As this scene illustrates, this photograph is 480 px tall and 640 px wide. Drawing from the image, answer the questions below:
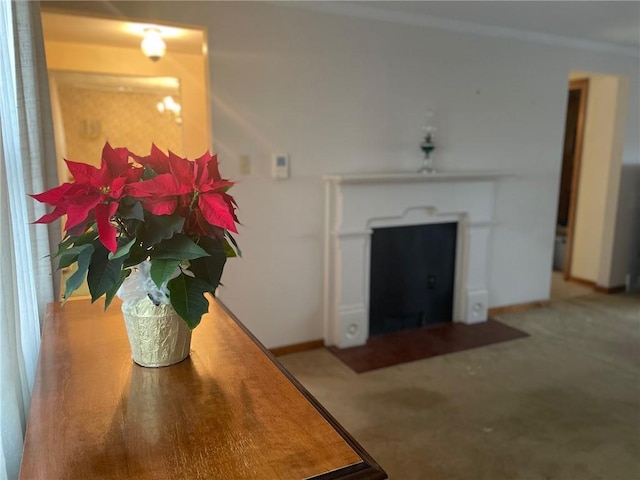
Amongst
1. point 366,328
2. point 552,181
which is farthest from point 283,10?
point 552,181

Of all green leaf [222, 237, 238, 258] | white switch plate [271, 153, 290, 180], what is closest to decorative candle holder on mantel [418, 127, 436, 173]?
white switch plate [271, 153, 290, 180]

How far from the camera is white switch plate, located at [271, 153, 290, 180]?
308 centimetres

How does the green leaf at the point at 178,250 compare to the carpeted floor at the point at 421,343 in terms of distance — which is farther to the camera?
the carpeted floor at the point at 421,343

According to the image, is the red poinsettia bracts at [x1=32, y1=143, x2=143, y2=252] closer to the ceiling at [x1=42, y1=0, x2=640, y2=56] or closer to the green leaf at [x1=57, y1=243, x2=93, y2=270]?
the green leaf at [x1=57, y1=243, x2=93, y2=270]

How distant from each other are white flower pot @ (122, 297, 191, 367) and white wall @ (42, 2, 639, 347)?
194cm

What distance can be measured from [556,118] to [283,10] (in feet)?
8.20

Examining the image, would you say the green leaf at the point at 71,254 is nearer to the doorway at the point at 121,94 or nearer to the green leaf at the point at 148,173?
the green leaf at the point at 148,173

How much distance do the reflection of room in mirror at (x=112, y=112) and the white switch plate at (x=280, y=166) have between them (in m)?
1.78

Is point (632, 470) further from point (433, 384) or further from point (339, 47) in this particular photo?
point (339, 47)

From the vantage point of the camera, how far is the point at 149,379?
1.09 meters

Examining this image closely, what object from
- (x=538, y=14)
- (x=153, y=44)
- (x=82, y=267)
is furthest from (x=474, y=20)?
(x=82, y=267)

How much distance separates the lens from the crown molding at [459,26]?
3.10 m

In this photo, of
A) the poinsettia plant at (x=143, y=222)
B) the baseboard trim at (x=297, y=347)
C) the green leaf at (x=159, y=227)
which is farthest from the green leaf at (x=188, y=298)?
the baseboard trim at (x=297, y=347)

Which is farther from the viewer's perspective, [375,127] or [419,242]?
[419,242]
